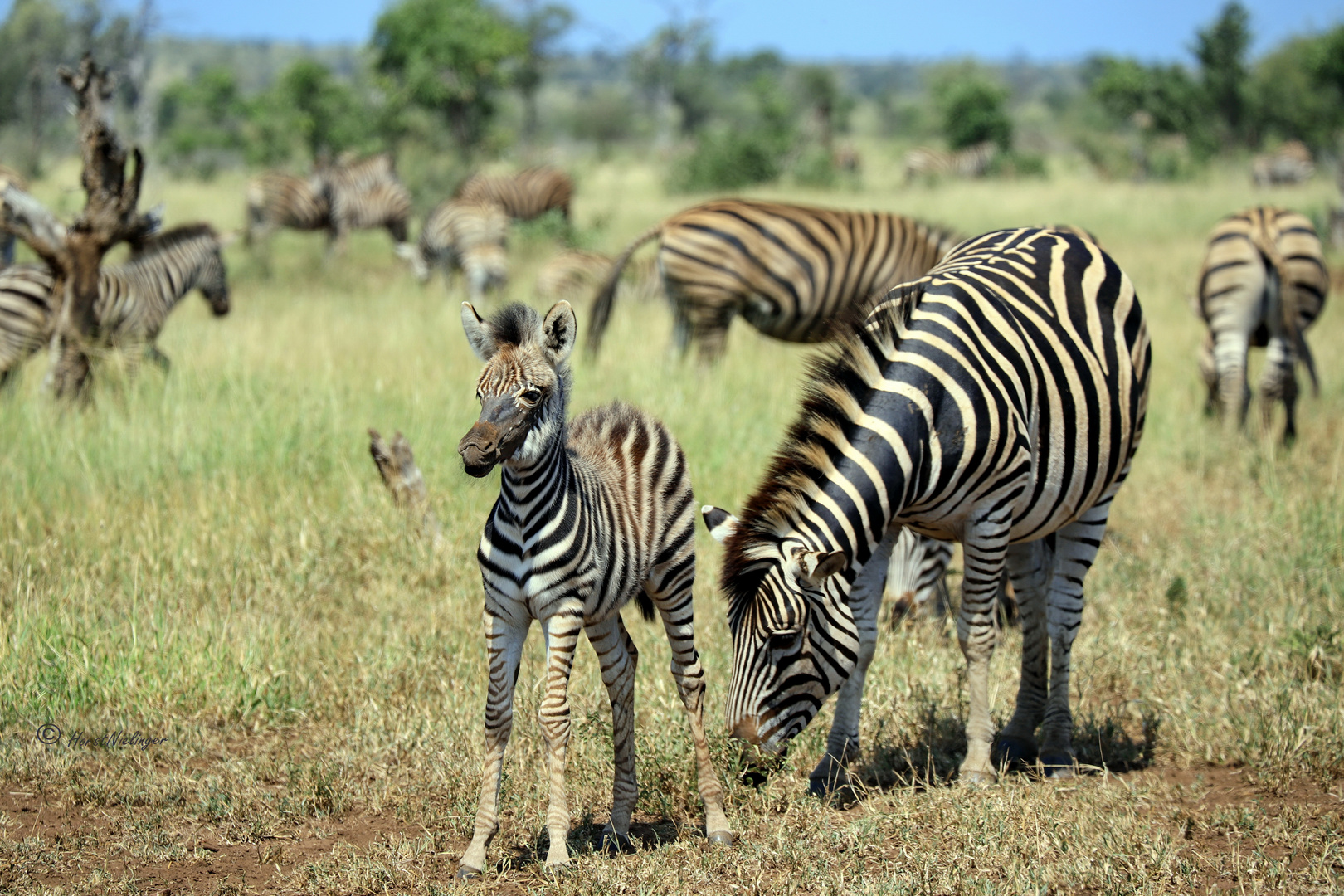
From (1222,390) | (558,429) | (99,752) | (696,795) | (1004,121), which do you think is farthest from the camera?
(1004,121)

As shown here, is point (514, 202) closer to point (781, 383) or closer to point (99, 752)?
point (781, 383)

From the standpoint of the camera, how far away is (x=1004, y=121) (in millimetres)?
36719

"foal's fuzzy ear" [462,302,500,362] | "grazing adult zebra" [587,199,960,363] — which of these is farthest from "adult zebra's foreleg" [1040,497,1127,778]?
"grazing adult zebra" [587,199,960,363]

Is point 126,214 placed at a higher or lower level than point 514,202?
lower

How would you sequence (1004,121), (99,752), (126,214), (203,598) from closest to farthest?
(99,752) → (203,598) → (126,214) → (1004,121)

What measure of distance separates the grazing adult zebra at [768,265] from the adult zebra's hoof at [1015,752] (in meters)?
4.99

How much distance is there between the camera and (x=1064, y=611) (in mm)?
4965

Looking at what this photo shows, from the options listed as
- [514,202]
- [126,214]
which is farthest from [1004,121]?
[126,214]

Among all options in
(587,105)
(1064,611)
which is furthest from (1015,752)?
(587,105)

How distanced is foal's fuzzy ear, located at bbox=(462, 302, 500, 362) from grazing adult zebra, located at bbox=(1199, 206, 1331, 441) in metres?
7.22

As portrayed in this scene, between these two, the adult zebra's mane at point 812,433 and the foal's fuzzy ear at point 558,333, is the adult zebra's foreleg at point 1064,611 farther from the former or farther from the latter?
the foal's fuzzy ear at point 558,333

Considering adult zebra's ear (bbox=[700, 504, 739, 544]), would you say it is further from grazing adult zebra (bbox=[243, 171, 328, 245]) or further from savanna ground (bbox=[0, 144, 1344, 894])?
grazing adult zebra (bbox=[243, 171, 328, 245])

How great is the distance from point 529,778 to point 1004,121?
Result: 118ft

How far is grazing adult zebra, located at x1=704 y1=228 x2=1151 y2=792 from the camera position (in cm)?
381
